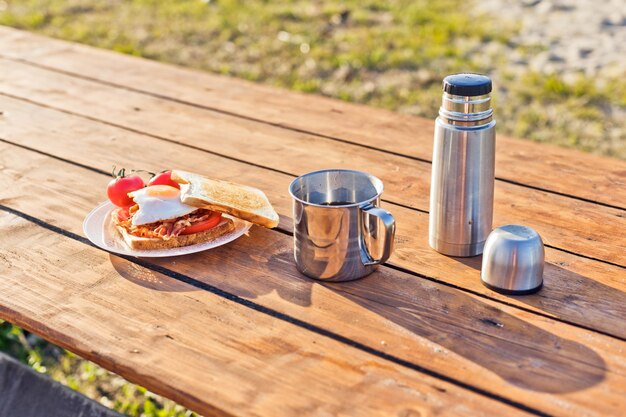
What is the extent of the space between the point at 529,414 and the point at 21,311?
34.3 inches

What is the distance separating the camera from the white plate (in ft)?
5.28

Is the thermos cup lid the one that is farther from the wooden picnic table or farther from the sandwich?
the sandwich

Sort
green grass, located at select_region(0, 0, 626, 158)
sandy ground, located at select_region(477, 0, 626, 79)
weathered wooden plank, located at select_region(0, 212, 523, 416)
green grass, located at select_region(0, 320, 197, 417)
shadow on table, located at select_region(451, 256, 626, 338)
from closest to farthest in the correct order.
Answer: weathered wooden plank, located at select_region(0, 212, 523, 416), shadow on table, located at select_region(451, 256, 626, 338), green grass, located at select_region(0, 320, 197, 417), green grass, located at select_region(0, 0, 626, 158), sandy ground, located at select_region(477, 0, 626, 79)

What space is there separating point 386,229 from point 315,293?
0.19m

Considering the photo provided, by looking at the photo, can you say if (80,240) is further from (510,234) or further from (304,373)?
(510,234)

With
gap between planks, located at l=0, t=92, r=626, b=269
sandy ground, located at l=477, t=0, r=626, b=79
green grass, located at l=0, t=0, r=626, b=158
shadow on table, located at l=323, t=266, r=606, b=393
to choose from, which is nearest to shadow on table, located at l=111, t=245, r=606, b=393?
shadow on table, located at l=323, t=266, r=606, b=393

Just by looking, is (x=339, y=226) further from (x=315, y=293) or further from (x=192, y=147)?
(x=192, y=147)

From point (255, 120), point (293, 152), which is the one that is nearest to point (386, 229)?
point (293, 152)

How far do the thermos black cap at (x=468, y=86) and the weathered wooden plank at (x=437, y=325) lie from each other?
34cm

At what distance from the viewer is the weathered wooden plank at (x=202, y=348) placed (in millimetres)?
1214

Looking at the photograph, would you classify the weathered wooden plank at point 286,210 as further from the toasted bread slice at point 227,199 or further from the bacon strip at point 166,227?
the bacon strip at point 166,227

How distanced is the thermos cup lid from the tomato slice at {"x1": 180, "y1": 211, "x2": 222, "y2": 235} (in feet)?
1.74

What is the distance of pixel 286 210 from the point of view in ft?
6.00

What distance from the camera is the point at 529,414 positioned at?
1.17 meters
